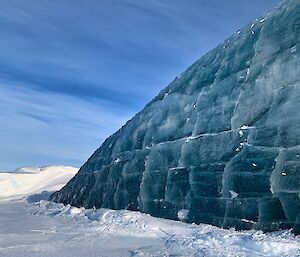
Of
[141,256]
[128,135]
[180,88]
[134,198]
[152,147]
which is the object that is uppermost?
[180,88]

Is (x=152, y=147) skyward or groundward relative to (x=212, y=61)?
groundward

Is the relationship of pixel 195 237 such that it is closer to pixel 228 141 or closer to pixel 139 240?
pixel 139 240

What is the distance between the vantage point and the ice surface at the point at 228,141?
7.43 metres

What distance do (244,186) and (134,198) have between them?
4.64 meters

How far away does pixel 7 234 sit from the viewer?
794 centimetres

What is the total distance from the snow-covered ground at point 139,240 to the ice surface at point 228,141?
0.62m

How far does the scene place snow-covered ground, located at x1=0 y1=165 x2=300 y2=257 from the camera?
589 cm

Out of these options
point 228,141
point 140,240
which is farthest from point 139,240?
point 228,141

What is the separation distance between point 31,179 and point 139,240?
38640mm

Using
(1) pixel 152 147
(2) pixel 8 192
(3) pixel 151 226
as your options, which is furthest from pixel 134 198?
(2) pixel 8 192

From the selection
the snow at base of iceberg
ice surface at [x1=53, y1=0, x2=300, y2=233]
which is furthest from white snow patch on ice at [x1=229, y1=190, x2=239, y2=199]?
the snow at base of iceberg

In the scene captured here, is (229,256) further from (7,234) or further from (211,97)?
(211,97)

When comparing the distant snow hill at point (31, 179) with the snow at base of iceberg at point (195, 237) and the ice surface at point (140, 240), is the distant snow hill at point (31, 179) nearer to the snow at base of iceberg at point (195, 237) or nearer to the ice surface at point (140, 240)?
the snow at base of iceberg at point (195, 237)

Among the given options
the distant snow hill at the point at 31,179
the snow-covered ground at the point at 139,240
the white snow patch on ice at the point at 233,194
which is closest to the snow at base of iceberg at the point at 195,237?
the snow-covered ground at the point at 139,240
